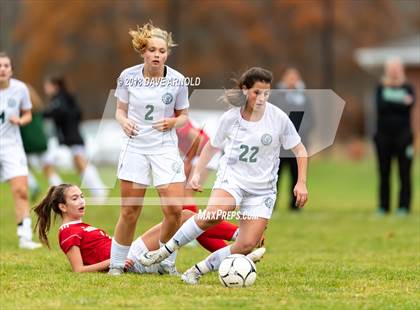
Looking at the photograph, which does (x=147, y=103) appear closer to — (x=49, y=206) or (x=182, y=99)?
(x=182, y=99)

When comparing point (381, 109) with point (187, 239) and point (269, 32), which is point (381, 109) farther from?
point (269, 32)

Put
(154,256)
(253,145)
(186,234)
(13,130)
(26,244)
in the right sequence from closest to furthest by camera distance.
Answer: (186,234)
(253,145)
(154,256)
(13,130)
(26,244)

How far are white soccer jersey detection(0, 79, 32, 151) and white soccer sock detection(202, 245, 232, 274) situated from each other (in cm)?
340

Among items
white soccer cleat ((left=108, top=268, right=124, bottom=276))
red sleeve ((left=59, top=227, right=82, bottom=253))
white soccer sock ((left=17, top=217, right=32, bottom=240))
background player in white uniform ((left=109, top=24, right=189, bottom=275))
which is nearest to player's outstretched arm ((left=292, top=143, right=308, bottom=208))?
background player in white uniform ((left=109, top=24, right=189, bottom=275))

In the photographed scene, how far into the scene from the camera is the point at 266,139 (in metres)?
8.09

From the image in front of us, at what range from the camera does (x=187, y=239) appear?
794 centimetres

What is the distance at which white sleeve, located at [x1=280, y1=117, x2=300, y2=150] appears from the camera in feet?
26.7

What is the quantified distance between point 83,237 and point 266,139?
177cm

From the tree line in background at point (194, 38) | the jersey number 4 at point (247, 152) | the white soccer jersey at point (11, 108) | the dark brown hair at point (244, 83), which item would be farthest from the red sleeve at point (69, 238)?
the tree line in background at point (194, 38)

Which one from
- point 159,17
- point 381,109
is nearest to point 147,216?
point 381,109

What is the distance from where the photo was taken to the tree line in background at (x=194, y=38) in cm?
4322

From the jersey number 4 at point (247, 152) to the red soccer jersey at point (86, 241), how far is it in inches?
60.2

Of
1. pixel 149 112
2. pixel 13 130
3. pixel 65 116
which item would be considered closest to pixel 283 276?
pixel 149 112

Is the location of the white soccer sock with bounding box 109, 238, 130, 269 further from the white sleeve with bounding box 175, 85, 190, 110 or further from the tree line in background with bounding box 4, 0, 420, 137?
the tree line in background with bounding box 4, 0, 420, 137
